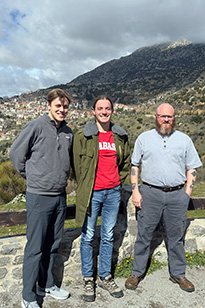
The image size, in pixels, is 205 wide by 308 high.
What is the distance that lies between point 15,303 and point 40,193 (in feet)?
3.75

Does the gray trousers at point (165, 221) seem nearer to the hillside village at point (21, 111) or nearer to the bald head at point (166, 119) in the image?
the bald head at point (166, 119)

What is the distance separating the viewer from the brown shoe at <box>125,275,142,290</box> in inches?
98.4

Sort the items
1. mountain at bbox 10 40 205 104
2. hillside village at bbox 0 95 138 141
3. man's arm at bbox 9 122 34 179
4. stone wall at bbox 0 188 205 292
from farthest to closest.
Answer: hillside village at bbox 0 95 138 141 < mountain at bbox 10 40 205 104 < stone wall at bbox 0 188 205 292 < man's arm at bbox 9 122 34 179

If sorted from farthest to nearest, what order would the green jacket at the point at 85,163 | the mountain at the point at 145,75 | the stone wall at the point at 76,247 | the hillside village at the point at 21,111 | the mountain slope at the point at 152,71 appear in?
the hillside village at the point at 21,111 → the mountain slope at the point at 152,71 → the mountain at the point at 145,75 → the stone wall at the point at 76,247 → the green jacket at the point at 85,163

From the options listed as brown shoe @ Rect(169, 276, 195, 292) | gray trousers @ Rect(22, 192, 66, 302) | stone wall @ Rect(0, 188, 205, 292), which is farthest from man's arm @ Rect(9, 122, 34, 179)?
brown shoe @ Rect(169, 276, 195, 292)

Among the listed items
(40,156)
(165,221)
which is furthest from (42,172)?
(165,221)

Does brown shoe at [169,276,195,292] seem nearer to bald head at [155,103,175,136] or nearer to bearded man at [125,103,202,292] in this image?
bearded man at [125,103,202,292]

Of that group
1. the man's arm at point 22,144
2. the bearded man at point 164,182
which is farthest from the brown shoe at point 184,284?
the man's arm at point 22,144

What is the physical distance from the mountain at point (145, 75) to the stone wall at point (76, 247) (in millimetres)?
63596

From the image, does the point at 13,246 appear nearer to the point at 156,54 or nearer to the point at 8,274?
the point at 8,274

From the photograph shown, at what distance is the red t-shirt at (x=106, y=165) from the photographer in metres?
2.31

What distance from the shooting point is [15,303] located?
2.21 metres

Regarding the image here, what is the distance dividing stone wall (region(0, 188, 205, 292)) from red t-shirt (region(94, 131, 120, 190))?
1.81 feet

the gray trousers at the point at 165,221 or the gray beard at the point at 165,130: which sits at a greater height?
the gray beard at the point at 165,130
